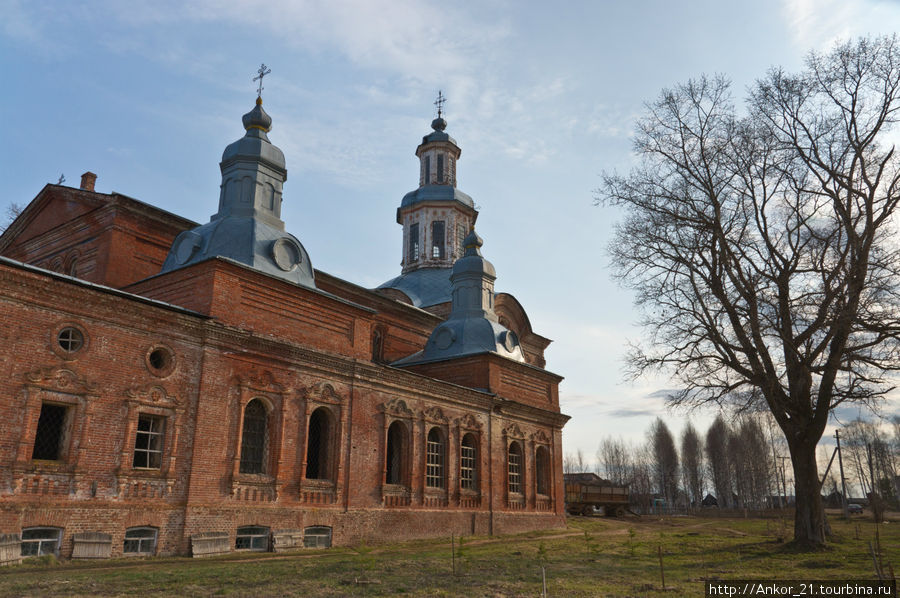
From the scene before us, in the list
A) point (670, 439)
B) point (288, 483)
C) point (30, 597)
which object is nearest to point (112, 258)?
point (288, 483)

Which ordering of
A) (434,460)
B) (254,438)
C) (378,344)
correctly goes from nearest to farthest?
(254,438) < (434,460) < (378,344)

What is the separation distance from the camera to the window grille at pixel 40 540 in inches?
393

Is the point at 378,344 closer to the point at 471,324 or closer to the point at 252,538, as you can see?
the point at 471,324

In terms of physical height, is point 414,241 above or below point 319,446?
above

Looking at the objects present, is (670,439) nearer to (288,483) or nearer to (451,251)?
(451,251)

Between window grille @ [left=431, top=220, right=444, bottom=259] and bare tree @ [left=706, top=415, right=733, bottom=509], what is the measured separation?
41.6 metres

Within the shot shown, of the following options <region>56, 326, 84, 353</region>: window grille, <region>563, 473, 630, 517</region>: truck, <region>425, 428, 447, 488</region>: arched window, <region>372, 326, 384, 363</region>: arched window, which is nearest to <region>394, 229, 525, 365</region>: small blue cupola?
<region>372, 326, 384, 363</region>: arched window

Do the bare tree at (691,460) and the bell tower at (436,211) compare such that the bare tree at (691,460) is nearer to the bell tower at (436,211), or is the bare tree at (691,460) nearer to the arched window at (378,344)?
the bell tower at (436,211)

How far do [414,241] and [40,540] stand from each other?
78.7 feet

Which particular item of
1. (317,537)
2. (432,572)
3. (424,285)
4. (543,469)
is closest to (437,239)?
(424,285)

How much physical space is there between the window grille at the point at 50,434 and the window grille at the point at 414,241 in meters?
22.4

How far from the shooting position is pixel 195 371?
12.8 meters

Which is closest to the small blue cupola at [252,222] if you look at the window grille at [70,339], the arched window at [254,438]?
the arched window at [254,438]

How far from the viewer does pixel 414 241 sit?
32.8 meters
